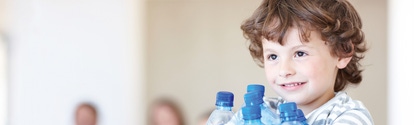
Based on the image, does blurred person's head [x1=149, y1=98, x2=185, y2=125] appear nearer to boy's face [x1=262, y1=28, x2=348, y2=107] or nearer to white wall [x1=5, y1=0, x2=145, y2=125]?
white wall [x1=5, y1=0, x2=145, y2=125]

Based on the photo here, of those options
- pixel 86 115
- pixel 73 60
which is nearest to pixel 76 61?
pixel 73 60

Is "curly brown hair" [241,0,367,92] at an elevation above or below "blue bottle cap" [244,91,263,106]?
above

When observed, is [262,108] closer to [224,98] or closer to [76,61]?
[224,98]

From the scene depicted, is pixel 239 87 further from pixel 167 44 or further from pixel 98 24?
pixel 98 24

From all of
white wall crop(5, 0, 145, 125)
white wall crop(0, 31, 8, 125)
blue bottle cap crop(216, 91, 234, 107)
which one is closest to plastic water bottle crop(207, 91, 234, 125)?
blue bottle cap crop(216, 91, 234, 107)

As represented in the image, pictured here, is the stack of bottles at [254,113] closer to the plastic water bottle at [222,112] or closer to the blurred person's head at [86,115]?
the plastic water bottle at [222,112]

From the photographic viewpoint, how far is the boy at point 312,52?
1.11 meters

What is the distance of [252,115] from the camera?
97cm

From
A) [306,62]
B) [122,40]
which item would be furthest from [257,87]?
[122,40]

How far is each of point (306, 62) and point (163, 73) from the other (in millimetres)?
4835

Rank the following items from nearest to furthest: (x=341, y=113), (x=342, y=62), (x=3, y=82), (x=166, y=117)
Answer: (x=341, y=113) → (x=342, y=62) → (x=166, y=117) → (x=3, y=82)

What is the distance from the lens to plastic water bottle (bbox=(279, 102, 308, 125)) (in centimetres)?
98

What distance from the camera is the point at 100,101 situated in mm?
4641

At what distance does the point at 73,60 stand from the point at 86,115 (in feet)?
1.29
